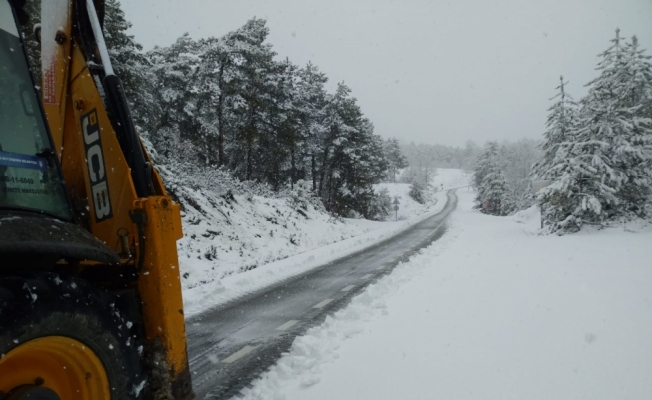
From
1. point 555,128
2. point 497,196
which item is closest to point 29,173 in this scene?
point 555,128

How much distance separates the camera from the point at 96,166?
8.44 feet

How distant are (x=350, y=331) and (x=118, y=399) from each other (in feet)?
11.6

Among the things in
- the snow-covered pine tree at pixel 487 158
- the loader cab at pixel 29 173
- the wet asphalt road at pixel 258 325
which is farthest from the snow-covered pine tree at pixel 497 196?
the loader cab at pixel 29 173

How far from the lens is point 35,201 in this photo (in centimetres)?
207

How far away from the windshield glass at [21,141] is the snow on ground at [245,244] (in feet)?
15.2

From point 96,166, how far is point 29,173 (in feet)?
1.67

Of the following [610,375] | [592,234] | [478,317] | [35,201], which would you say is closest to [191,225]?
[478,317]

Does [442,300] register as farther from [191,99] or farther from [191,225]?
[191,99]

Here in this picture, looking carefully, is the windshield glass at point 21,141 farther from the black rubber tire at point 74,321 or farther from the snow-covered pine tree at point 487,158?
the snow-covered pine tree at point 487,158

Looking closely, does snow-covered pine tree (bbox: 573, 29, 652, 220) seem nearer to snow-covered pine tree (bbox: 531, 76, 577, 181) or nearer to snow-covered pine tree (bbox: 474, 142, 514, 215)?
snow-covered pine tree (bbox: 531, 76, 577, 181)

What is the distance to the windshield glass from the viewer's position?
6.56 ft

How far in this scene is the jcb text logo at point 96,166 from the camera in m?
2.53

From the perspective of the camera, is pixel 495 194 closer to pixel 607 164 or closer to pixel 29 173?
pixel 607 164

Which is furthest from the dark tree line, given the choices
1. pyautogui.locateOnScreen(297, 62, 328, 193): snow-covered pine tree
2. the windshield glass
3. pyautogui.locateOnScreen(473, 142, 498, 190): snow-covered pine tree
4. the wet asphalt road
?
pyautogui.locateOnScreen(473, 142, 498, 190): snow-covered pine tree
